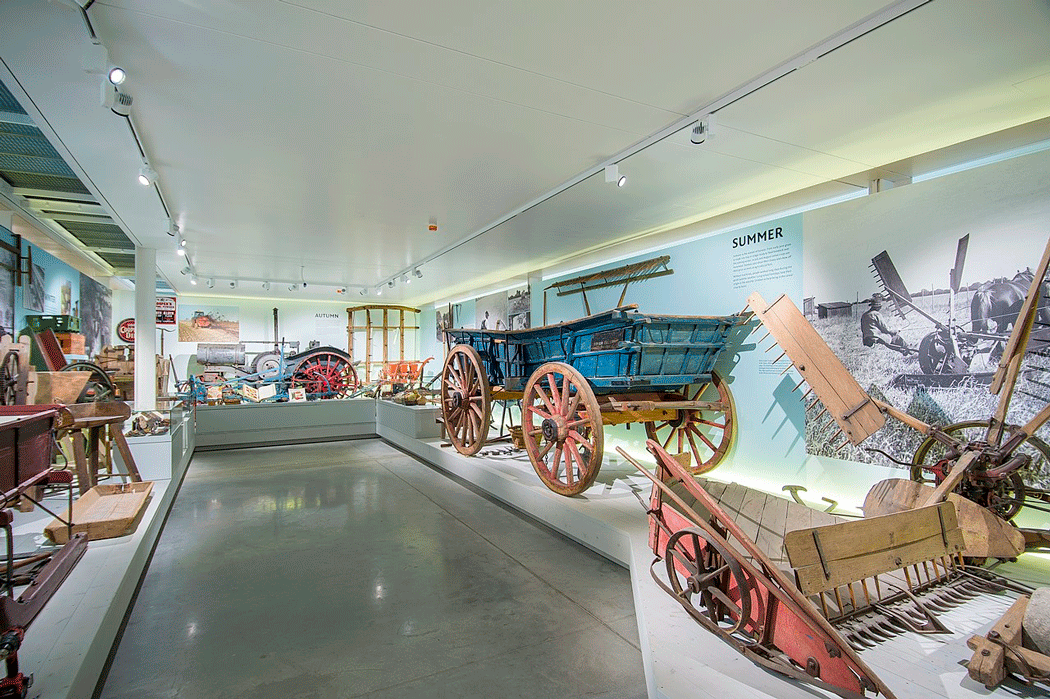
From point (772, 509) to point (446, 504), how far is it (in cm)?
351

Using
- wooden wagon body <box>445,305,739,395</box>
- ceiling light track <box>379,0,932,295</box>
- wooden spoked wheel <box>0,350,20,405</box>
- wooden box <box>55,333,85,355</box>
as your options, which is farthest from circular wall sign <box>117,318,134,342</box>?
ceiling light track <box>379,0,932,295</box>

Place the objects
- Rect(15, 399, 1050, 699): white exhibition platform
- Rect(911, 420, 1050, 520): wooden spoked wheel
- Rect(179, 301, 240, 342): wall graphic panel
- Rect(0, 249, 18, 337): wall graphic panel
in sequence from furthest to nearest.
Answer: Rect(179, 301, 240, 342): wall graphic panel, Rect(0, 249, 18, 337): wall graphic panel, Rect(911, 420, 1050, 520): wooden spoked wheel, Rect(15, 399, 1050, 699): white exhibition platform

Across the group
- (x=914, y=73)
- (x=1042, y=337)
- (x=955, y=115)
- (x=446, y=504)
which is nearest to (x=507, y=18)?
(x=914, y=73)

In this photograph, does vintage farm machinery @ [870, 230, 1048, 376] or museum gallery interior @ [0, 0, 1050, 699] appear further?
vintage farm machinery @ [870, 230, 1048, 376]

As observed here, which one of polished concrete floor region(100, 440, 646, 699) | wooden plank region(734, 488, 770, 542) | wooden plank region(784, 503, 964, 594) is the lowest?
polished concrete floor region(100, 440, 646, 699)

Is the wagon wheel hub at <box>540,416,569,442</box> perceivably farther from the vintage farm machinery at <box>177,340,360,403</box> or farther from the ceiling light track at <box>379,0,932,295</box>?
the vintage farm machinery at <box>177,340,360,403</box>

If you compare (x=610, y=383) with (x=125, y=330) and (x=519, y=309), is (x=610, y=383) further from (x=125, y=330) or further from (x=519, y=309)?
(x=125, y=330)

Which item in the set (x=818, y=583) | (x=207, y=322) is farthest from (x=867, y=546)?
(x=207, y=322)

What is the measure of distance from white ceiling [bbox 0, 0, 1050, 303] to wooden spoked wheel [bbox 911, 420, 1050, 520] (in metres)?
2.11

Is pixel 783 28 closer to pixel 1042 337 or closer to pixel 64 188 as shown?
pixel 1042 337

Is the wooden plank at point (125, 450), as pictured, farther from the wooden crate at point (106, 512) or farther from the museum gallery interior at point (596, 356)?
the wooden crate at point (106, 512)

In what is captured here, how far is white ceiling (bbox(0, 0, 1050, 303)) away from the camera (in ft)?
7.92

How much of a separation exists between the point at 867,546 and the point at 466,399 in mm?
4815

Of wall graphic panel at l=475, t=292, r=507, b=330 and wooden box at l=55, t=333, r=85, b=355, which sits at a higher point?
wall graphic panel at l=475, t=292, r=507, b=330
